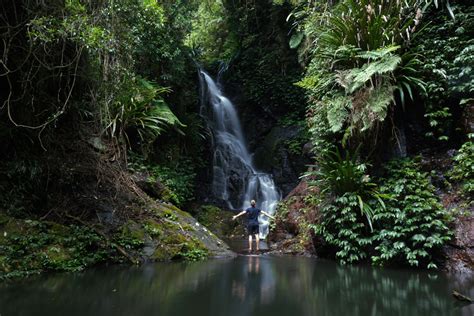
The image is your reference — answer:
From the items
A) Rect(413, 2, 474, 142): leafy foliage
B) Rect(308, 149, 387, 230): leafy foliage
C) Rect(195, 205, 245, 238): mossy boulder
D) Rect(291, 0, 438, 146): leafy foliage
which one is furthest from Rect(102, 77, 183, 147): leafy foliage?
Rect(413, 2, 474, 142): leafy foliage

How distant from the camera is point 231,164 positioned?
43.4 feet

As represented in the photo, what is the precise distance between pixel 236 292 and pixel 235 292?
11 millimetres

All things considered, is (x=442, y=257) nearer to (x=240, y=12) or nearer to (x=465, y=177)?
(x=465, y=177)

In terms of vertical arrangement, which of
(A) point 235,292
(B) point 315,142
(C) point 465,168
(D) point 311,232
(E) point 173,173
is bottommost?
(A) point 235,292

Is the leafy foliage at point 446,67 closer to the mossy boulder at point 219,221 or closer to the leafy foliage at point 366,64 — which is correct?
the leafy foliage at point 366,64

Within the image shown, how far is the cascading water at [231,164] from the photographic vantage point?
12.2 meters

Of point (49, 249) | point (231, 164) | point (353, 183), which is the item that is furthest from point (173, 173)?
point (353, 183)

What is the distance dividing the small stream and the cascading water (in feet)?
17.6

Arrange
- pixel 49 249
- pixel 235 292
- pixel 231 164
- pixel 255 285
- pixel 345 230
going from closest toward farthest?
pixel 235 292 → pixel 255 285 → pixel 49 249 → pixel 345 230 → pixel 231 164

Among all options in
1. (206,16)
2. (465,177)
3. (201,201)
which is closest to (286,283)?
(465,177)

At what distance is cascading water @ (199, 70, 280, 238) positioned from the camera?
40.1ft

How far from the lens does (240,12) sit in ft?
52.0

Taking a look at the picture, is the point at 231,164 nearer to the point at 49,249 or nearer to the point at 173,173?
the point at 173,173

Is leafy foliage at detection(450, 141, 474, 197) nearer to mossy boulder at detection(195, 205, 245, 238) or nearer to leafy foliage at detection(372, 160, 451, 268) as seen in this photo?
leafy foliage at detection(372, 160, 451, 268)
